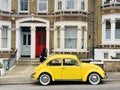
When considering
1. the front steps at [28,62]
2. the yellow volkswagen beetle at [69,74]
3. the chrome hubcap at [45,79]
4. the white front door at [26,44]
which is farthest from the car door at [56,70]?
the white front door at [26,44]

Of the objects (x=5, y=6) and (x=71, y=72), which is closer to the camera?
(x=71, y=72)

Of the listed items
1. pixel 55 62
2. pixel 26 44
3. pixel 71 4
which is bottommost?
pixel 55 62

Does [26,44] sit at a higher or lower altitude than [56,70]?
higher

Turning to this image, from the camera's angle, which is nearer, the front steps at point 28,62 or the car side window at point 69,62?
the car side window at point 69,62

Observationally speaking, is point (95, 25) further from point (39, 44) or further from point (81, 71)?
point (81, 71)

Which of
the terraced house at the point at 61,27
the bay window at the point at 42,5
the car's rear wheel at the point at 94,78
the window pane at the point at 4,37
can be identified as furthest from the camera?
the bay window at the point at 42,5

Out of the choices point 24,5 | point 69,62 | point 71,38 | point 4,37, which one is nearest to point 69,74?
point 69,62

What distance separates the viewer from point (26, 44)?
89.7 feet

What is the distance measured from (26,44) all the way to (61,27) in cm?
410

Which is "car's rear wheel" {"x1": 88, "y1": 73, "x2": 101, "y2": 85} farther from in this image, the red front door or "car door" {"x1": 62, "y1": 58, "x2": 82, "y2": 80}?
the red front door

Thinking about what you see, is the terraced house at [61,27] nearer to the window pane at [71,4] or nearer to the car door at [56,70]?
the window pane at [71,4]

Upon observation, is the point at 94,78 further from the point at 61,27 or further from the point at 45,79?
the point at 61,27

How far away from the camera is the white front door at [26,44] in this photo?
27203 millimetres

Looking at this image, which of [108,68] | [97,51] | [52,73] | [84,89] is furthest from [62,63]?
[97,51]
